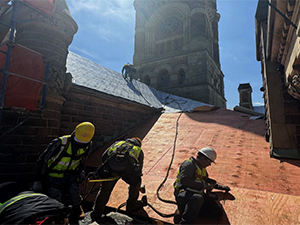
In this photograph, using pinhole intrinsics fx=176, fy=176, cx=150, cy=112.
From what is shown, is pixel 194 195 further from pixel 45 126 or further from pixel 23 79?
pixel 23 79

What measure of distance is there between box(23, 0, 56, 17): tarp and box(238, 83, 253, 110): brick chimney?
82.9ft

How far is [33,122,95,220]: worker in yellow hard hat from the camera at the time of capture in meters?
3.12

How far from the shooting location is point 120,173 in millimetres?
3492

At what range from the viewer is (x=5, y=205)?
179cm

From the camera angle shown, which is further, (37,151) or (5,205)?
(37,151)

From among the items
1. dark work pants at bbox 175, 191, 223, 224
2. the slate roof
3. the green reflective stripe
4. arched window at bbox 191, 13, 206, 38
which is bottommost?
dark work pants at bbox 175, 191, 223, 224

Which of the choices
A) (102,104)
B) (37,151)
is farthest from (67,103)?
(37,151)

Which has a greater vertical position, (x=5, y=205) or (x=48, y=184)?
(x=5, y=205)

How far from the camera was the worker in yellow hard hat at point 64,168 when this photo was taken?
123 inches

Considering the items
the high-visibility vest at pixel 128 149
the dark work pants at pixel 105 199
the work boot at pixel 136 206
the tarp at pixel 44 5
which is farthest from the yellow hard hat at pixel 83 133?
the tarp at pixel 44 5

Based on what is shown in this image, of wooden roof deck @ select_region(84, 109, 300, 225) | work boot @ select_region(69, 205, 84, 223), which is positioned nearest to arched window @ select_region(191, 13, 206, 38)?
wooden roof deck @ select_region(84, 109, 300, 225)

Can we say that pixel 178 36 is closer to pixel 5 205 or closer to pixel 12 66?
pixel 12 66

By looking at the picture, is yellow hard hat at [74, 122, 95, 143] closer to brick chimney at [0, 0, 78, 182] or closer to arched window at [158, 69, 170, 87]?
brick chimney at [0, 0, 78, 182]

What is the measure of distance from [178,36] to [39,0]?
2527 cm
